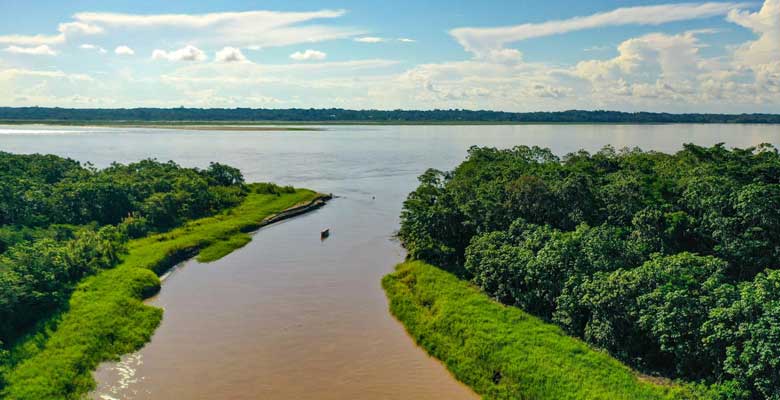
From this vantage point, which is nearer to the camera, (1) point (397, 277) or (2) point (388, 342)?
(2) point (388, 342)

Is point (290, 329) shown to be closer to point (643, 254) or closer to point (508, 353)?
point (508, 353)

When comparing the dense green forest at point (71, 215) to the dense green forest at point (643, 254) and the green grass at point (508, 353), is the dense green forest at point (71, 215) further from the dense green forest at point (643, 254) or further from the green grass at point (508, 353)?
the dense green forest at point (643, 254)

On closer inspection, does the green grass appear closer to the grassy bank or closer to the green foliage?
the grassy bank

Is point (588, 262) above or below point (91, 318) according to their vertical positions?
above

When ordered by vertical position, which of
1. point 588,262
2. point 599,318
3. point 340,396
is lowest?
point 340,396

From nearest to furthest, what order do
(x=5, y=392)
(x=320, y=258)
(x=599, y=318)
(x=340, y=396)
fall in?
1. (x=5, y=392)
2. (x=340, y=396)
3. (x=599, y=318)
4. (x=320, y=258)

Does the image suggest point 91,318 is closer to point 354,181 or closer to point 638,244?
point 638,244

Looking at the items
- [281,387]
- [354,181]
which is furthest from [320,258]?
[354,181]

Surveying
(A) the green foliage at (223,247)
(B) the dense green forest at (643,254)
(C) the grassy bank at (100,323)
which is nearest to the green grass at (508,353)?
(B) the dense green forest at (643,254)
